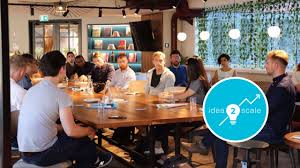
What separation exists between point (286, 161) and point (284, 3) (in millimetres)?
3474

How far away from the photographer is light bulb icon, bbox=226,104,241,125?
124cm

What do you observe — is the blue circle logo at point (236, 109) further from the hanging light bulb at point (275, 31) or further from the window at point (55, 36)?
the window at point (55, 36)

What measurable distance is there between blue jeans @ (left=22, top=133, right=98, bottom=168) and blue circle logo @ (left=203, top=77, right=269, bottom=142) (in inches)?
77.6

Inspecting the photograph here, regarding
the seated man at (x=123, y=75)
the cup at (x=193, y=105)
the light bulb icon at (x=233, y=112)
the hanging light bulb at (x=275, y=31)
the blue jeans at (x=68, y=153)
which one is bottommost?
the blue jeans at (x=68, y=153)

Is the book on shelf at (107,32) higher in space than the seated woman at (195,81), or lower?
higher

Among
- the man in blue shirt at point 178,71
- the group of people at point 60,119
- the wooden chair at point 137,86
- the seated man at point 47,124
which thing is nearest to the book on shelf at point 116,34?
the man in blue shirt at point 178,71

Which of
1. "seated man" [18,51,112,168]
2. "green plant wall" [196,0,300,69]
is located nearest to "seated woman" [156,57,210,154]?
"seated man" [18,51,112,168]

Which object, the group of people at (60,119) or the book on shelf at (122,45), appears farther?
the book on shelf at (122,45)

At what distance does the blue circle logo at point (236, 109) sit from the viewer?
48.3 inches

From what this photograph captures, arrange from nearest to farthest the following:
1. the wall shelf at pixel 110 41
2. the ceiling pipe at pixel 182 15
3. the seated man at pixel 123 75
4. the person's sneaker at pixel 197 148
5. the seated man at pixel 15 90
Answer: the seated man at pixel 15 90 < the person's sneaker at pixel 197 148 < the seated man at pixel 123 75 < the ceiling pipe at pixel 182 15 < the wall shelf at pixel 110 41

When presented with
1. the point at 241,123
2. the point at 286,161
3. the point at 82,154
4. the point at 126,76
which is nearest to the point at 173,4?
the point at 126,76

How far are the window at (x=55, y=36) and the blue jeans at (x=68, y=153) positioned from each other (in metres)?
9.26

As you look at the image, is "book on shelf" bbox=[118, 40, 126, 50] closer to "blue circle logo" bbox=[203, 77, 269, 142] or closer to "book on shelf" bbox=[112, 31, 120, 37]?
"book on shelf" bbox=[112, 31, 120, 37]

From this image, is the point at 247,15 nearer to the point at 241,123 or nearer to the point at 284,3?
the point at 284,3
